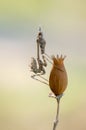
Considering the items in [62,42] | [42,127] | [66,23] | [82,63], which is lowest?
[42,127]

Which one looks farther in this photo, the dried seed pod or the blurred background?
the blurred background

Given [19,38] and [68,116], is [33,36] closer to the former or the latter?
[19,38]

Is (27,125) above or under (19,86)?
under

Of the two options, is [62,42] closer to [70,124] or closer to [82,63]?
[82,63]

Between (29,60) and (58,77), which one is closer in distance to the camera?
(58,77)

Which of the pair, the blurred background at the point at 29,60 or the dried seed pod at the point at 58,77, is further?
the blurred background at the point at 29,60

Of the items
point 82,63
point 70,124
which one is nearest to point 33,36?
point 82,63

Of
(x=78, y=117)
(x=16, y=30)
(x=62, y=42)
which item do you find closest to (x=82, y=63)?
(x=62, y=42)
